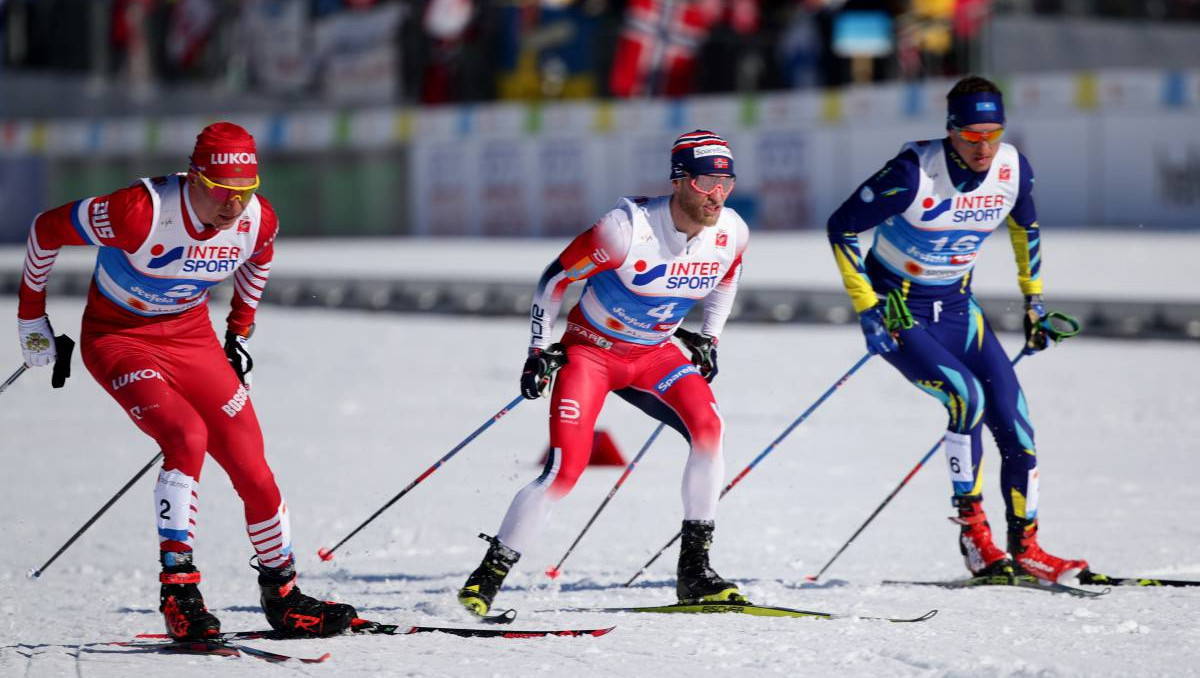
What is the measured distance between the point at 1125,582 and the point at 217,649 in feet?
12.7

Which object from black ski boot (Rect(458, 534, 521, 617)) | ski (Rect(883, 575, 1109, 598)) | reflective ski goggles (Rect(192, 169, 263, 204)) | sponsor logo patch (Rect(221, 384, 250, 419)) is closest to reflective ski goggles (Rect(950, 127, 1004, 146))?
ski (Rect(883, 575, 1109, 598))

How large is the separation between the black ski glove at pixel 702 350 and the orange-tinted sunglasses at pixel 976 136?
1.44 meters

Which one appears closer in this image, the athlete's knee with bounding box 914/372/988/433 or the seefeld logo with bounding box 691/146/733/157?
the seefeld logo with bounding box 691/146/733/157

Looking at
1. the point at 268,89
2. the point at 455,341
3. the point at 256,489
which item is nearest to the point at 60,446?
the point at 256,489

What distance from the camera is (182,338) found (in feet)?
20.6

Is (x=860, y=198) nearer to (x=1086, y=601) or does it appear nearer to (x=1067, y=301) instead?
(x=1086, y=601)

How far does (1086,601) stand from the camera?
6719 mm

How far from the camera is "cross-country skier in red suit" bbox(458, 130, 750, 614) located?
6488 millimetres

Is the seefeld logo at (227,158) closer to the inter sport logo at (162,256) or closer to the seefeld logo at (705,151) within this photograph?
the inter sport logo at (162,256)

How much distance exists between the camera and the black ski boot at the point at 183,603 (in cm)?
588

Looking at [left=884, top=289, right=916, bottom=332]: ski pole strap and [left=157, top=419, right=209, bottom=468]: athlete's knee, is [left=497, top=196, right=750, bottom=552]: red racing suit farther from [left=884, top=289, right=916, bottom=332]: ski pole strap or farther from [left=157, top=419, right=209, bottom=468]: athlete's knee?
[left=157, top=419, right=209, bottom=468]: athlete's knee

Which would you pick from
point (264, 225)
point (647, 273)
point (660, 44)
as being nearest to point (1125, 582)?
point (647, 273)

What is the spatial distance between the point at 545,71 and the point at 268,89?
362 inches

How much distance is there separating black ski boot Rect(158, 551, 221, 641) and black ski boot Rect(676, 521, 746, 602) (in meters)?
1.87
